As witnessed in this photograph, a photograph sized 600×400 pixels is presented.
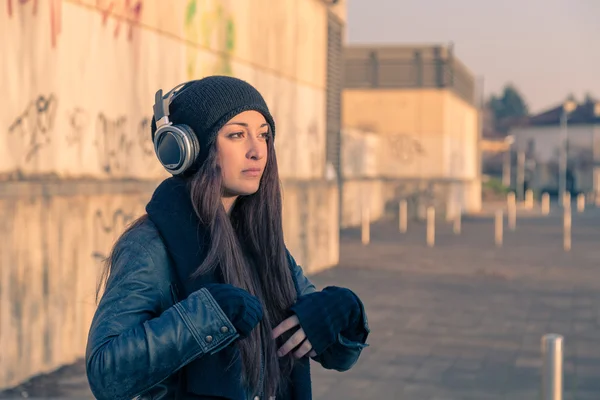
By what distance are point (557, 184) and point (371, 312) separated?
8560 cm

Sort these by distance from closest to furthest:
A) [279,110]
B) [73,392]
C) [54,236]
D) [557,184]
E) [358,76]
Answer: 1. [73,392]
2. [54,236]
3. [279,110]
4. [358,76]
5. [557,184]

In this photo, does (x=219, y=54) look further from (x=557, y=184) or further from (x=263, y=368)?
(x=557, y=184)

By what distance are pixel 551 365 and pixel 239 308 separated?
303 centimetres

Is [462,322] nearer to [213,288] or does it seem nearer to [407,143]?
[213,288]

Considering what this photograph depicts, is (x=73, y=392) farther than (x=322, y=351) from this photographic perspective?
Yes

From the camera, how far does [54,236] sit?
8.66 metres

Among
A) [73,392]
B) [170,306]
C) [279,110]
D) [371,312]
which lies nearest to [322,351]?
[170,306]

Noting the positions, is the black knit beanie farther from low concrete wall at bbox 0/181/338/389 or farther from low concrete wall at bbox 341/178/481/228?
low concrete wall at bbox 341/178/481/228

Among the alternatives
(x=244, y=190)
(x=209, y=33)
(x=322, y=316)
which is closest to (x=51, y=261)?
(x=209, y=33)

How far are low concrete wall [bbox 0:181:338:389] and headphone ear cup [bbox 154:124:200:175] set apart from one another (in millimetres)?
5294

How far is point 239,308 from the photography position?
101 inches

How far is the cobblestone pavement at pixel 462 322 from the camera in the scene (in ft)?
27.4

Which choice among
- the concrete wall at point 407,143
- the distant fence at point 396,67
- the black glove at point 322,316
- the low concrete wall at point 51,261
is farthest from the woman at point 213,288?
the distant fence at point 396,67

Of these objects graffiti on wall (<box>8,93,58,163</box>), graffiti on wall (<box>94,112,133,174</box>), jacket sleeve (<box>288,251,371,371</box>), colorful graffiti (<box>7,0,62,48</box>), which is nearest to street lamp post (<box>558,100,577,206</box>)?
graffiti on wall (<box>94,112,133,174</box>)
